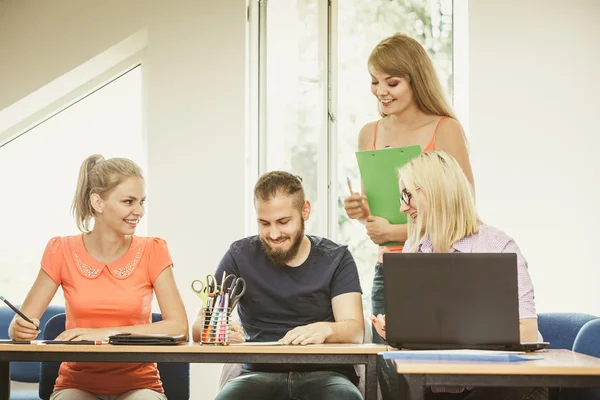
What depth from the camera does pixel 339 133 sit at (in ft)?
16.1

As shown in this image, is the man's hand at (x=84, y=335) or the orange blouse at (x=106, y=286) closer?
the man's hand at (x=84, y=335)

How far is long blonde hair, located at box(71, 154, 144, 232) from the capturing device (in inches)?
123

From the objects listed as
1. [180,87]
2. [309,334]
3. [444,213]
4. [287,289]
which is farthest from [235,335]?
[180,87]

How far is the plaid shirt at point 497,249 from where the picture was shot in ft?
7.89

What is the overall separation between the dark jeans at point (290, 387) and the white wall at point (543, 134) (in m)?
2.16

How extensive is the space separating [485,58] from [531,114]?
0.42 metres

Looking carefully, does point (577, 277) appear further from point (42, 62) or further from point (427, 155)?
point (42, 62)

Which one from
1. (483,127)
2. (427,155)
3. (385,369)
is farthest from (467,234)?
(483,127)

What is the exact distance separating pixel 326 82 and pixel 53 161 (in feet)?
5.87

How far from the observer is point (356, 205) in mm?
3137

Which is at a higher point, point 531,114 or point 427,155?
point 531,114

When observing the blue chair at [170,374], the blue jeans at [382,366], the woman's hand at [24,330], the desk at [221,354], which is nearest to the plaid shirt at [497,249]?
the desk at [221,354]

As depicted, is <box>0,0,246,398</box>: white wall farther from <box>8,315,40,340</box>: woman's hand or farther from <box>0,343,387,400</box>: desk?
<box>0,343,387,400</box>: desk

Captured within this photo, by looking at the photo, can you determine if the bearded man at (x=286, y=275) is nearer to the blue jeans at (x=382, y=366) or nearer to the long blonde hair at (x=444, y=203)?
the blue jeans at (x=382, y=366)
